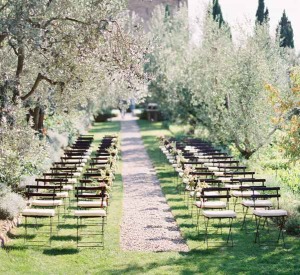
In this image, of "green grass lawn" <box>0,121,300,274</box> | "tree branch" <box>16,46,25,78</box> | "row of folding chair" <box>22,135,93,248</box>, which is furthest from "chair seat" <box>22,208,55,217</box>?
"tree branch" <box>16,46,25,78</box>

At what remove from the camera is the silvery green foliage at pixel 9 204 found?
42.2 feet

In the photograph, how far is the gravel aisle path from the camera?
38.2ft

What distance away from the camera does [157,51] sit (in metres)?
37.2

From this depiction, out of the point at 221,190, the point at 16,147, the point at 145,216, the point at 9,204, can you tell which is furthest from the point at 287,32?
the point at 9,204

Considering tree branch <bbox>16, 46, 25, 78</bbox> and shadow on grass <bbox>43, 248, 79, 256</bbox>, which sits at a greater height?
tree branch <bbox>16, 46, 25, 78</bbox>

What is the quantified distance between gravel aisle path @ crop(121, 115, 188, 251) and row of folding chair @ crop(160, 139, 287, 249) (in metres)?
0.74

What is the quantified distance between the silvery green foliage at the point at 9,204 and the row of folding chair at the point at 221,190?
4301mm

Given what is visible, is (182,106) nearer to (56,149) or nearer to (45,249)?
(56,149)

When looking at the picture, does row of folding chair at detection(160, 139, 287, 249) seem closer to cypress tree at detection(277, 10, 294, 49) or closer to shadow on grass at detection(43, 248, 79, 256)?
shadow on grass at detection(43, 248, 79, 256)

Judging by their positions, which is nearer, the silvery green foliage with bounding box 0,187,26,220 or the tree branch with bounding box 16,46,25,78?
the silvery green foliage with bounding box 0,187,26,220

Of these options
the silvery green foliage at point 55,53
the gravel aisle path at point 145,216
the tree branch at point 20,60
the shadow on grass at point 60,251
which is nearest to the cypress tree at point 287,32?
the gravel aisle path at point 145,216

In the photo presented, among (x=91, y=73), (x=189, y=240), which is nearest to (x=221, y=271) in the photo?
(x=189, y=240)

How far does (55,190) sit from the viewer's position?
584 inches

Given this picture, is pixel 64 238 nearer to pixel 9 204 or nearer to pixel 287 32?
pixel 9 204
